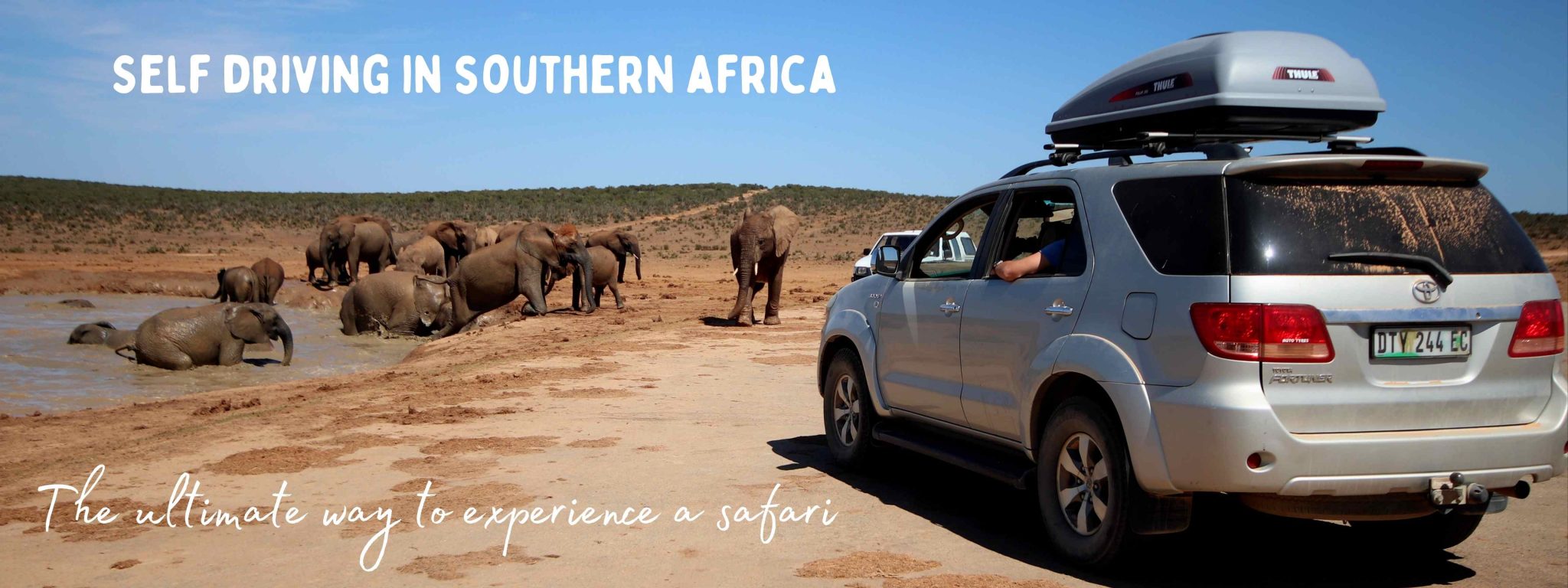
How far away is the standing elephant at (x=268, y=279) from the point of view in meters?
25.7

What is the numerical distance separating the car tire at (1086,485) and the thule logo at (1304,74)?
5.83ft

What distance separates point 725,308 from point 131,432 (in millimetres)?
14314

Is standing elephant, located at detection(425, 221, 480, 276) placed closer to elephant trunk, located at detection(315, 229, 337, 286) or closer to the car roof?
elephant trunk, located at detection(315, 229, 337, 286)

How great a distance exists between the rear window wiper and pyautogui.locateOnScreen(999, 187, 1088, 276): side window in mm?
1308

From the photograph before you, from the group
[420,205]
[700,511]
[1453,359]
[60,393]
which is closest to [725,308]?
[60,393]

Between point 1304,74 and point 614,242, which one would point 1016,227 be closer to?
point 1304,74

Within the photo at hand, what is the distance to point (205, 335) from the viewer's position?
56.2ft

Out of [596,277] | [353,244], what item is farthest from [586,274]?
[353,244]

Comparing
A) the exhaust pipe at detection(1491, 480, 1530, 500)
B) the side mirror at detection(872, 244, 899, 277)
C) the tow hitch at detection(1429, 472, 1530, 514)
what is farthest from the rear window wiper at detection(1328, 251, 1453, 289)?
the side mirror at detection(872, 244, 899, 277)

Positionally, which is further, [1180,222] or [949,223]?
[949,223]

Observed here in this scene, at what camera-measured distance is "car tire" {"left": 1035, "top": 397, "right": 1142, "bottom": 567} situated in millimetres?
5426

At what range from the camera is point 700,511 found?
23.2ft

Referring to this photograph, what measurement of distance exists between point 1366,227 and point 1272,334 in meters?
0.71

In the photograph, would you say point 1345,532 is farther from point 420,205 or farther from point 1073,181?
point 420,205
